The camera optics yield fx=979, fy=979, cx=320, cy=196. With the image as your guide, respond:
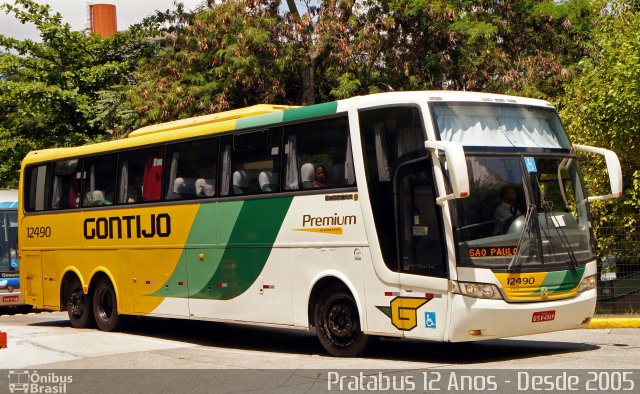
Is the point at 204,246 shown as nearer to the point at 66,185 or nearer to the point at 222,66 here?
the point at 66,185

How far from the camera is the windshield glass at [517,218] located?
11.4m

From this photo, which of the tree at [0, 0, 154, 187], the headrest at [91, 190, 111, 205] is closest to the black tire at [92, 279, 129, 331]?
the headrest at [91, 190, 111, 205]

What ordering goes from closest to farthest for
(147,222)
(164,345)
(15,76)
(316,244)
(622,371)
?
A: (622,371)
(316,244)
(164,345)
(147,222)
(15,76)

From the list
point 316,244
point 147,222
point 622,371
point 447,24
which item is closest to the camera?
point 622,371

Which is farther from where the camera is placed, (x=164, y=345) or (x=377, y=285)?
(x=164, y=345)

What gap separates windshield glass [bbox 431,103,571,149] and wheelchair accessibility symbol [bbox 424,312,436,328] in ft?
6.84

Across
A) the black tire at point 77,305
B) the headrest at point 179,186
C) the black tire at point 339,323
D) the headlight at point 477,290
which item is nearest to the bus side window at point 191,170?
the headrest at point 179,186

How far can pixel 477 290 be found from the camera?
11.4 meters

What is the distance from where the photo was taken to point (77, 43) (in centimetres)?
3419

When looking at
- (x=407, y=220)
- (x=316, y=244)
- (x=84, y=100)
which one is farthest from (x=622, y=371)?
(x=84, y=100)

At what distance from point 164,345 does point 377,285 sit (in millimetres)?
4461

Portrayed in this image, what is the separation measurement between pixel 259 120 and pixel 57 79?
68.6 ft

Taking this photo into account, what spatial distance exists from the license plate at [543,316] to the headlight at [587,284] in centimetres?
65

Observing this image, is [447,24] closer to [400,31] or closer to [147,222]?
[400,31]
